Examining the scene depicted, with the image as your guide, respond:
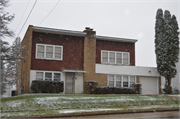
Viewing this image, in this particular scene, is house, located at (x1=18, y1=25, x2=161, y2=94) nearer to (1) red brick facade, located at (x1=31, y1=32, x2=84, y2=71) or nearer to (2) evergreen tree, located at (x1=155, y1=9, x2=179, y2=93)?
(1) red brick facade, located at (x1=31, y1=32, x2=84, y2=71)

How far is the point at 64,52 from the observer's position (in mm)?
23266

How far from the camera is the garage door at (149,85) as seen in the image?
2589cm

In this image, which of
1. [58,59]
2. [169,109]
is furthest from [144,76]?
[169,109]

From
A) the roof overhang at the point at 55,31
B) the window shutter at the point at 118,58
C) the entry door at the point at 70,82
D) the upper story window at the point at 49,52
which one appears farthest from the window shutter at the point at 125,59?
the upper story window at the point at 49,52

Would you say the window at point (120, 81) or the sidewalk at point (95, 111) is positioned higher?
the window at point (120, 81)

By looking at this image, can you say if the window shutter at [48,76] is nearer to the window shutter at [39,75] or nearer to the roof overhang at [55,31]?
the window shutter at [39,75]

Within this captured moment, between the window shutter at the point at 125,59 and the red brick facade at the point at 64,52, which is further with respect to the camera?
the window shutter at the point at 125,59

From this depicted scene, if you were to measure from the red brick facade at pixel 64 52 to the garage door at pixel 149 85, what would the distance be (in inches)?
310

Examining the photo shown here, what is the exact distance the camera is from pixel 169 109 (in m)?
13.6

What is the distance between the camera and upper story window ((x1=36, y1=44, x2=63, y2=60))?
22281mm

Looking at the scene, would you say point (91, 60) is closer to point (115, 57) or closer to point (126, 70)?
point (115, 57)

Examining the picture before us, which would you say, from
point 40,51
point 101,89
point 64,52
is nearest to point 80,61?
point 64,52

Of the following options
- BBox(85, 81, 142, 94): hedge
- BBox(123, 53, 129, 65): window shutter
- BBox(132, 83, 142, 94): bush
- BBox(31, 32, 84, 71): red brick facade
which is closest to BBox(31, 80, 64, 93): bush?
BBox(31, 32, 84, 71): red brick facade

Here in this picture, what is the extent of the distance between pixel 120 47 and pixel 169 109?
1337 centimetres
